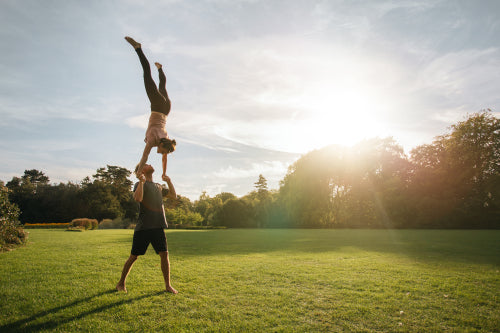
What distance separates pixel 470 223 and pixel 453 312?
3575 cm

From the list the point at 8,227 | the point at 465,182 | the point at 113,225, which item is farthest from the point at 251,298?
the point at 465,182

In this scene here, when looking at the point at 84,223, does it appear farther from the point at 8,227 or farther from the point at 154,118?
the point at 154,118

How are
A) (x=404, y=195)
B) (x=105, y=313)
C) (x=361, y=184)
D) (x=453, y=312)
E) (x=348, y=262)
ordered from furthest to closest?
(x=361, y=184) < (x=404, y=195) < (x=348, y=262) < (x=453, y=312) < (x=105, y=313)

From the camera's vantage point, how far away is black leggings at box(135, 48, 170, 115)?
3.59 m

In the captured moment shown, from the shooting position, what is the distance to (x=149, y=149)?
370 centimetres

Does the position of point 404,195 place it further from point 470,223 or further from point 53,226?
point 53,226

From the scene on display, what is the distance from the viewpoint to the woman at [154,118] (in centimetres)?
359

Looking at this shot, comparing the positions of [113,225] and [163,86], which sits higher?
[163,86]

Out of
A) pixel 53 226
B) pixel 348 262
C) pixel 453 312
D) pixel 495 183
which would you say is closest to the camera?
pixel 453 312

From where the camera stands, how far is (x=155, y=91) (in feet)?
12.2

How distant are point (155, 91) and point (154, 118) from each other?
387 mm

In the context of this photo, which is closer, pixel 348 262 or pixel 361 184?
pixel 348 262

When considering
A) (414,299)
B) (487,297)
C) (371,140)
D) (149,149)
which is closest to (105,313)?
(149,149)

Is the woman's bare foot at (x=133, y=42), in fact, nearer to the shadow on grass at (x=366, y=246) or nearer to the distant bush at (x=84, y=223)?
the shadow on grass at (x=366, y=246)
